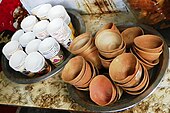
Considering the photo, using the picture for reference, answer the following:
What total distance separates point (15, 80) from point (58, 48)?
232 mm

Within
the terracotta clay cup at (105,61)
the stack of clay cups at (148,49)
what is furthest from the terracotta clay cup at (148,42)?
the terracotta clay cup at (105,61)

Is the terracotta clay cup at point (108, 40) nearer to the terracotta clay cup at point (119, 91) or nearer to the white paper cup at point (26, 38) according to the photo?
the terracotta clay cup at point (119, 91)

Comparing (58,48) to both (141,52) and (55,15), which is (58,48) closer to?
(55,15)

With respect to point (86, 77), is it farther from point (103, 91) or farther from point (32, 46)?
point (32, 46)

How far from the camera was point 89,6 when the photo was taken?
4.35ft

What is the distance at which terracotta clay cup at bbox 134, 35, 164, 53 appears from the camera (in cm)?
102

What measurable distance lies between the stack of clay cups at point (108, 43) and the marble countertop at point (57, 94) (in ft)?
0.57

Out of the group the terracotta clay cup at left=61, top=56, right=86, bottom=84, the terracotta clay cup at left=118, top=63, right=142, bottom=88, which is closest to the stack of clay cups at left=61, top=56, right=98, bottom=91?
the terracotta clay cup at left=61, top=56, right=86, bottom=84

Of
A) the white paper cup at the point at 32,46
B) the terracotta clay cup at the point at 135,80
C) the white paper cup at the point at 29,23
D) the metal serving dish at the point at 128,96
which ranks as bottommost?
the metal serving dish at the point at 128,96

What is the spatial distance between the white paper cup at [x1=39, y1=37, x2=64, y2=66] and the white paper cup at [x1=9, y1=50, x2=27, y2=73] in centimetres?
9

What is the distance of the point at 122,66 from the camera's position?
1.03 m

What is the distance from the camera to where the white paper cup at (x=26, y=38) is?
1321 millimetres

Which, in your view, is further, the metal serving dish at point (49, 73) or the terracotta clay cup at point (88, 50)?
the metal serving dish at point (49, 73)

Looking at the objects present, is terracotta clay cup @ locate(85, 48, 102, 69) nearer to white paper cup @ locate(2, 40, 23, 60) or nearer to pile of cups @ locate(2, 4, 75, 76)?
pile of cups @ locate(2, 4, 75, 76)
